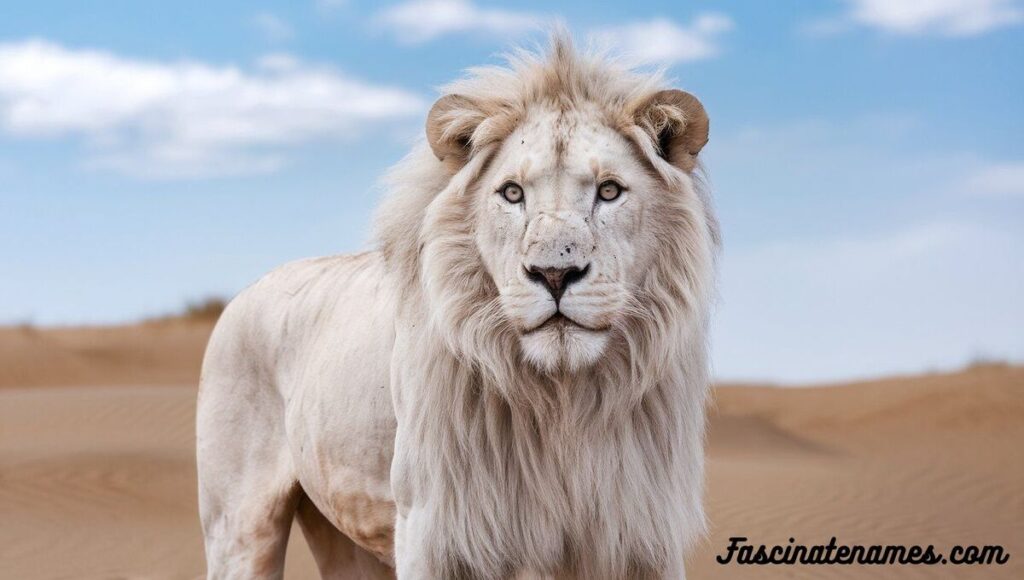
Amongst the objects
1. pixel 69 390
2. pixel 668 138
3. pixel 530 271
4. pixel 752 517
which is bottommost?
pixel 69 390

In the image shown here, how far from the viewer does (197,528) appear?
13.6m

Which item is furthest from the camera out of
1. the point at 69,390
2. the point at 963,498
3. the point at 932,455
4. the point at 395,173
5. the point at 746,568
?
the point at 69,390

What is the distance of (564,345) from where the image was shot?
3684 mm

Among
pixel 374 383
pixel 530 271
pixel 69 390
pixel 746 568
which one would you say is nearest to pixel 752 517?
pixel 746 568

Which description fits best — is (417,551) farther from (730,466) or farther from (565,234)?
(730,466)

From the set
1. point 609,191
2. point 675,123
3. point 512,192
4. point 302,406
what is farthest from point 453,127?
point 302,406

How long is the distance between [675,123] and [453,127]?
0.70 m

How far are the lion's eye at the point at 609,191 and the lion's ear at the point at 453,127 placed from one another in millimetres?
510

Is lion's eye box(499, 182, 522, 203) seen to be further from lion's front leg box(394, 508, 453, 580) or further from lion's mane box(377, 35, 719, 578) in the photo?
lion's front leg box(394, 508, 453, 580)

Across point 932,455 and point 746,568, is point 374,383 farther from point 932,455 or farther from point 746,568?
point 932,455

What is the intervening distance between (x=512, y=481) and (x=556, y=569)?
0.34 meters

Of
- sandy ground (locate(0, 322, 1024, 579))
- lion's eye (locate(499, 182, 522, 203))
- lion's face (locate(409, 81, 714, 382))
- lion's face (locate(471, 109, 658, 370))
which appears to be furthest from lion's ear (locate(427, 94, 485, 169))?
sandy ground (locate(0, 322, 1024, 579))

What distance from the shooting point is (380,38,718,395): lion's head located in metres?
3.66

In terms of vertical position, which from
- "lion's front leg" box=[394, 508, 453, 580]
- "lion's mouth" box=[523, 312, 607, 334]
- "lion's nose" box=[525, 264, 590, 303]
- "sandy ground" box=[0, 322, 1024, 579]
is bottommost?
"sandy ground" box=[0, 322, 1024, 579]
